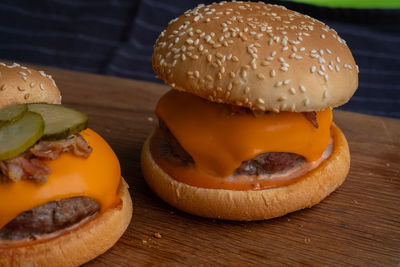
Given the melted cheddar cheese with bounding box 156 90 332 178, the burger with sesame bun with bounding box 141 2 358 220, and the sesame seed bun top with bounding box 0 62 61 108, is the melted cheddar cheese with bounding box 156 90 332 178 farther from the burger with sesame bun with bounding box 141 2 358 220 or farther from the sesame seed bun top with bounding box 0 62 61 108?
the sesame seed bun top with bounding box 0 62 61 108

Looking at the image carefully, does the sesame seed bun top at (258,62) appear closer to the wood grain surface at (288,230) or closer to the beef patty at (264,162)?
the beef patty at (264,162)

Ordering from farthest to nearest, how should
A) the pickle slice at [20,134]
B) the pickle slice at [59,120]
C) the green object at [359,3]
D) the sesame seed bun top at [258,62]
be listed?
the green object at [359,3]
the sesame seed bun top at [258,62]
the pickle slice at [59,120]
the pickle slice at [20,134]

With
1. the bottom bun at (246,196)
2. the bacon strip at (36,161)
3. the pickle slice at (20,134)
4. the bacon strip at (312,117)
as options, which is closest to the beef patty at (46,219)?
the bacon strip at (36,161)

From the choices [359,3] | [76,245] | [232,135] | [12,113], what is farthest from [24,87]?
[359,3]

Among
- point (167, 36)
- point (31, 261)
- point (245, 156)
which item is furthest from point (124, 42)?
point (31, 261)

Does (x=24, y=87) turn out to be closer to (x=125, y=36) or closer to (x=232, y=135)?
(x=232, y=135)

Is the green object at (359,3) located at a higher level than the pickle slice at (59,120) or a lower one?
higher

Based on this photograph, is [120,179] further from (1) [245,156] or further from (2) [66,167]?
(1) [245,156]
